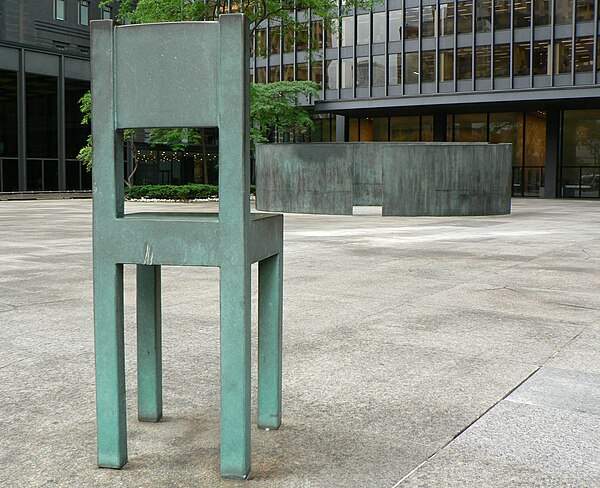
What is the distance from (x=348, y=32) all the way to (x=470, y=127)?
11.1 m

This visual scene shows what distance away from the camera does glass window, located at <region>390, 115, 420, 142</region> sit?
54.8m

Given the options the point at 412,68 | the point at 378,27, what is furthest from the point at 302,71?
the point at 412,68

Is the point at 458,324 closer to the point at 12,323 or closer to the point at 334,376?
the point at 334,376

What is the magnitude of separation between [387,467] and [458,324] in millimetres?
3569

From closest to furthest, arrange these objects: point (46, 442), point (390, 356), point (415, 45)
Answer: point (46, 442)
point (390, 356)
point (415, 45)

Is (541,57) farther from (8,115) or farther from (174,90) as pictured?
(174,90)

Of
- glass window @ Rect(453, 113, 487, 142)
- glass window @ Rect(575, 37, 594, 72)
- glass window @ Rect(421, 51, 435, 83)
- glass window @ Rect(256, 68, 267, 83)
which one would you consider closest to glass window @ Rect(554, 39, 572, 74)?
glass window @ Rect(575, 37, 594, 72)

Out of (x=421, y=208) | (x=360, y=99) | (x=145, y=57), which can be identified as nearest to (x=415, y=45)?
(x=360, y=99)

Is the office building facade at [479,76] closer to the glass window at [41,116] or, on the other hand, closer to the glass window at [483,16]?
the glass window at [483,16]

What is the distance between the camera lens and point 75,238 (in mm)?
16031

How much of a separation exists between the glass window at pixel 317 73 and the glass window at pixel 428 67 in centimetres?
800

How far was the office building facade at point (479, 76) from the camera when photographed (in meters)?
45.2

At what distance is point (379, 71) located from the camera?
170 ft

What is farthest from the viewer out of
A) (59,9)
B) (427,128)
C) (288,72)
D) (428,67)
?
(288,72)
